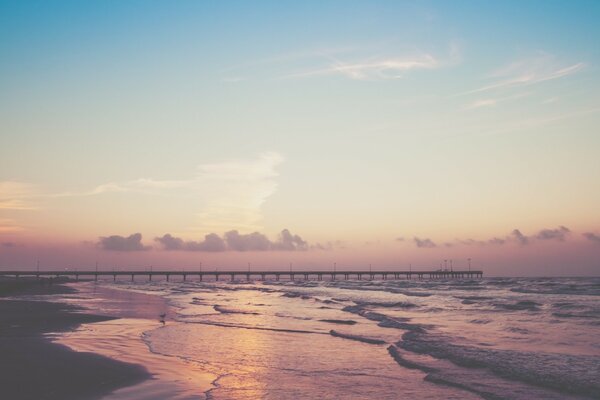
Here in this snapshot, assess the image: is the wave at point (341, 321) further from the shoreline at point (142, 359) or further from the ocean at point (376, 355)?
Answer: the shoreline at point (142, 359)

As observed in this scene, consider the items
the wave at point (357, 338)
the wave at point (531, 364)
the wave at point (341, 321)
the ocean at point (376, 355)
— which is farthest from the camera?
the wave at point (341, 321)

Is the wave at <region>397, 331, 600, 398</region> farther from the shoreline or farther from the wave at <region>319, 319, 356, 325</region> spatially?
the wave at <region>319, 319, 356, 325</region>

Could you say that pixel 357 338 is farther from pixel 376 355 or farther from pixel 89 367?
pixel 89 367

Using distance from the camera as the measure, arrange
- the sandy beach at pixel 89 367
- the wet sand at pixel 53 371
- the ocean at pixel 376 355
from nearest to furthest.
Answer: the wet sand at pixel 53 371 < the sandy beach at pixel 89 367 < the ocean at pixel 376 355

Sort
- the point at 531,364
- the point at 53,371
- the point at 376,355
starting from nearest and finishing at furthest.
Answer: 1. the point at 53,371
2. the point at 531,364
3. the point at 376,355

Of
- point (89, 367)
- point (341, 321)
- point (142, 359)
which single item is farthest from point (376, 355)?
point (341, 321)

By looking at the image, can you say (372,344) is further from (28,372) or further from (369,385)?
(28,372)

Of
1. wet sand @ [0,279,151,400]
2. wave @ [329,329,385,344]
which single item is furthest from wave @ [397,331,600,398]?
wet sand @ [0,279,151,400]

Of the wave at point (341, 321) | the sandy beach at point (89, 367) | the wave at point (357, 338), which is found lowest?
the wave at point (341, 321)

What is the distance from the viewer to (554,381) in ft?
37.6

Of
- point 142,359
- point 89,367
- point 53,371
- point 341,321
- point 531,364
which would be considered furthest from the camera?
point 341,321

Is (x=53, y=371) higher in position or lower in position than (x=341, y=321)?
higher

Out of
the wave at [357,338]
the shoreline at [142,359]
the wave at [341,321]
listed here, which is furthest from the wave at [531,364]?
the wave at [341,321]

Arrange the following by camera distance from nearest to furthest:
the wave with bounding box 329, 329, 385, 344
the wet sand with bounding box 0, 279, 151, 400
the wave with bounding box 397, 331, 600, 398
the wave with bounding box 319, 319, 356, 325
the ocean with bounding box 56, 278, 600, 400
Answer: the wet sand with bounding box 0, 279, 151, 400 → the ocean with bounding box 56, 278, 600, 400 → the wave with bounding box 397, 331, 600, 398 → the wave with bounding box 329, 329, 385, 344 → the wave with bounding box 319, 319, 356, 325
